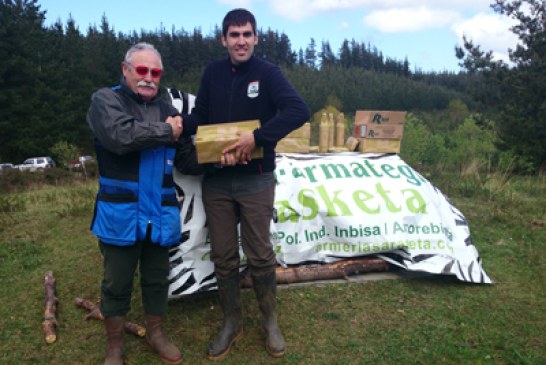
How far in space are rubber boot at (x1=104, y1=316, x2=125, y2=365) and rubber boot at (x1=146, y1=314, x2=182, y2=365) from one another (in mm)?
202

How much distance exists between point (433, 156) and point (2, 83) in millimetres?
28513

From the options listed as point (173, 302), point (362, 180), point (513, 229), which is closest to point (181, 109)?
point (173, 302)

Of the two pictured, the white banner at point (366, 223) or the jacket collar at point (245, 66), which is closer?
the jacket collar at point (245, 66)

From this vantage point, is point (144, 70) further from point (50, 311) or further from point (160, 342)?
point (50, 311)

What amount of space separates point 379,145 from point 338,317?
2.19m

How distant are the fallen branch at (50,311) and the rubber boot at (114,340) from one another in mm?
619

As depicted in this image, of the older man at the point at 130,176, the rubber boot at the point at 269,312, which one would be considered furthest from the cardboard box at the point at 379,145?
the older man at the point at 130,176

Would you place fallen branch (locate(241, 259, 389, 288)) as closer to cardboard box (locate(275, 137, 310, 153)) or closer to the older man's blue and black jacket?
cardboard box (locate(275, 137, 310, 153))

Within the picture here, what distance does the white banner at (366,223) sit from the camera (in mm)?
4004

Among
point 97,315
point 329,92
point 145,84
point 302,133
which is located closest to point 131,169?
point 145,84

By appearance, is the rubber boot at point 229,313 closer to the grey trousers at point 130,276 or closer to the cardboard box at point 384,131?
the grey trousers at point 130,276

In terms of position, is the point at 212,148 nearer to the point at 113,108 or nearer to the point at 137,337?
the point at 113,108

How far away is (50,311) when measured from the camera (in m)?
3.40

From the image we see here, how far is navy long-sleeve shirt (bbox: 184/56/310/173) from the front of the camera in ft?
8.68
